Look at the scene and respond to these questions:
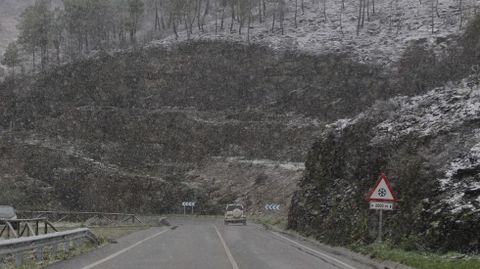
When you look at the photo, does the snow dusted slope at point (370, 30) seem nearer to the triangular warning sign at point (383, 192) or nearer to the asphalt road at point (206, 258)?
the asphalt road at point (206, 258)

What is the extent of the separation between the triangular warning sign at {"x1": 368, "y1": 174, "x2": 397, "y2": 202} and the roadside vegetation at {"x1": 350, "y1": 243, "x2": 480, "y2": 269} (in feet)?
4.56

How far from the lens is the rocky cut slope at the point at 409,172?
563 inches

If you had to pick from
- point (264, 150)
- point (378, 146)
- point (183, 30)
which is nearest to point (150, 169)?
point (264, 150)

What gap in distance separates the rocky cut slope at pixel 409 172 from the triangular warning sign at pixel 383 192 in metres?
0.97

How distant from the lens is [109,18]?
3836 inches

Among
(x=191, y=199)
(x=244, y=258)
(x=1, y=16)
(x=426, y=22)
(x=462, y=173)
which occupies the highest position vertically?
(x=1, y=16)

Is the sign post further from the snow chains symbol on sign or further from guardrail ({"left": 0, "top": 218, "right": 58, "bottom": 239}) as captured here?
guardrail ({"left": 0, "top": 218, "right": 58, "bottom": 239})

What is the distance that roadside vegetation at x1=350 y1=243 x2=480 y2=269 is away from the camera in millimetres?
11383

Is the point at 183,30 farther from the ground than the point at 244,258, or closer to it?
farther from the ground

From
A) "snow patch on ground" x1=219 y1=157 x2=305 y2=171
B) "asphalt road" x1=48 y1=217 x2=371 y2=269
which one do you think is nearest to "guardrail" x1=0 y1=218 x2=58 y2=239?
"asphalt road" x1=48 y1=217 x2=371 y2=269

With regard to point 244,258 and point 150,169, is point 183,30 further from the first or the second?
point 244,258

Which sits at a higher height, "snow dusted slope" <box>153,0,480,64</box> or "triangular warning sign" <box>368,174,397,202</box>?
"snow dusted slope" <box>153,0,480,64</box>

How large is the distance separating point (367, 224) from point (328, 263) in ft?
15.6

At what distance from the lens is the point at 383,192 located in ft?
51.1
